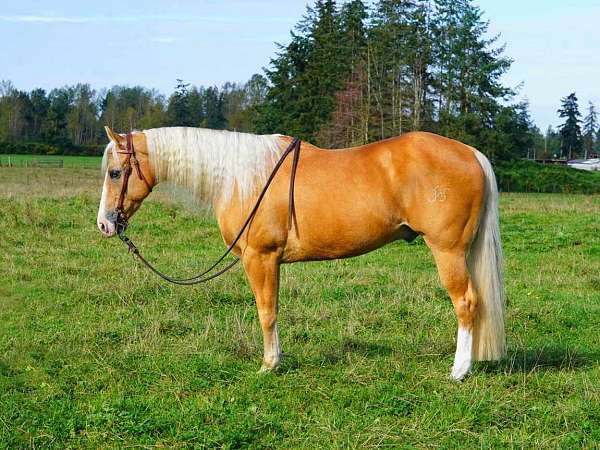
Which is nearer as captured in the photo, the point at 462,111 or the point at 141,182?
the point at 141,182

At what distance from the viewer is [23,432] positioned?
4410 mm

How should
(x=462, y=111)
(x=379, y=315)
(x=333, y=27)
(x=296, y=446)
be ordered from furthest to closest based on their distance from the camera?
(x=333, y=27) < (x=462, y=111) < (x=379, y=315) < (x=296, y=446)

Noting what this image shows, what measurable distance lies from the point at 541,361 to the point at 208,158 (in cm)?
342

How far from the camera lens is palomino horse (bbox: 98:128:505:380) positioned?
5.43 metres

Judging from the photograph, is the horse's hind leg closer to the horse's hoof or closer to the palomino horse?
the palomino horse

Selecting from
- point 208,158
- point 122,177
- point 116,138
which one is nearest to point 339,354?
point 208,158

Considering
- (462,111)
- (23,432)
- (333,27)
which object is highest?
(333,27)

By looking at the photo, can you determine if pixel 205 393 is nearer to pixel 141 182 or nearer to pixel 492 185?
pixel 141 182

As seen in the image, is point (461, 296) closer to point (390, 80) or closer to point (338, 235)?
point (338, 235)

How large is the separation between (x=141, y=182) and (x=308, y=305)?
10.3 ft

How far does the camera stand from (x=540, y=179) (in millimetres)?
44000

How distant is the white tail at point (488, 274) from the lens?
5535 mm

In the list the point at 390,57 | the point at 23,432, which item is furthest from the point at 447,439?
the point at 390,57

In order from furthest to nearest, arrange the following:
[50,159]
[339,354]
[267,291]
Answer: [50,159] → [339,354] → [267,291]
